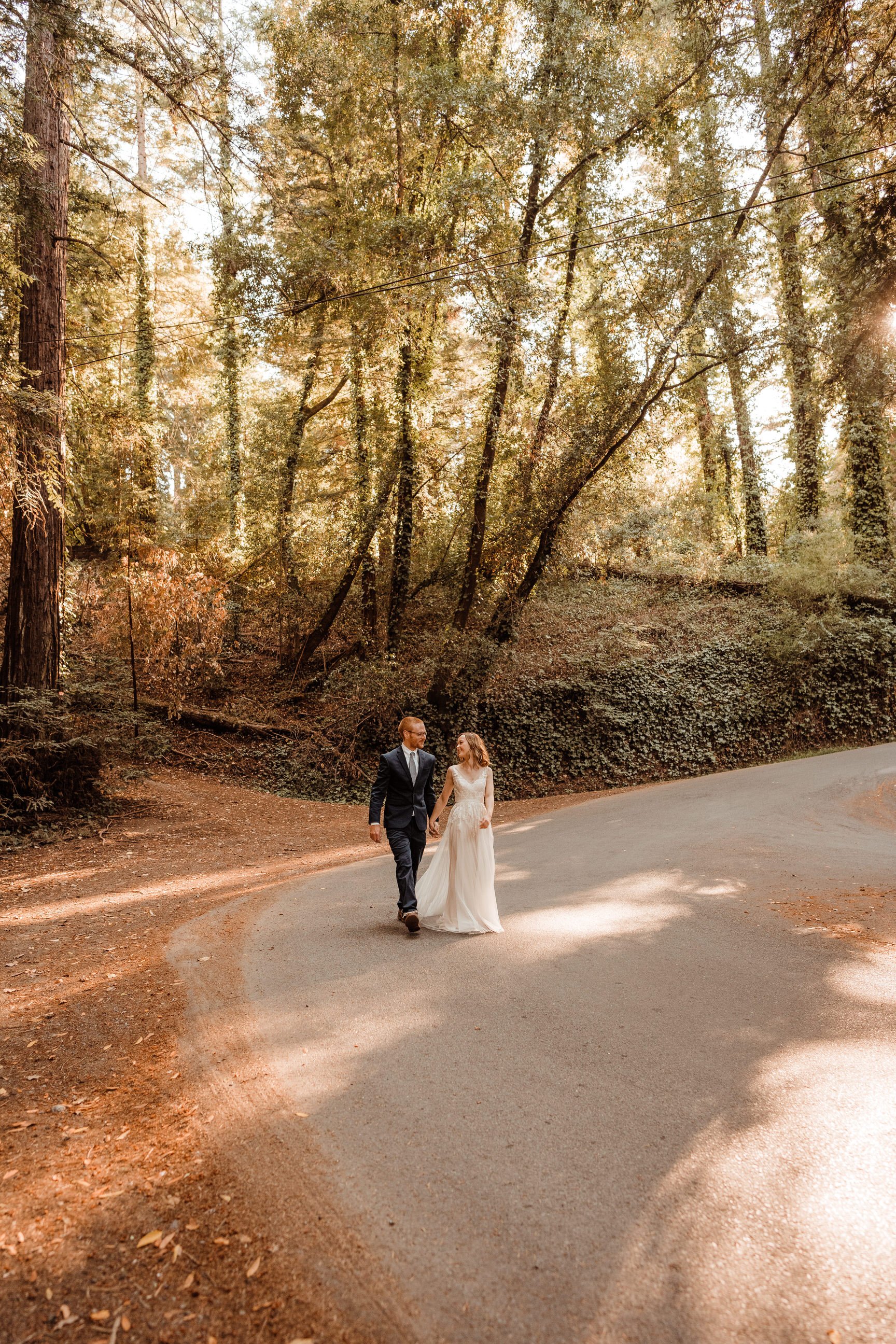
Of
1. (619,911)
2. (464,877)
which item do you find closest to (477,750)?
(464,877)

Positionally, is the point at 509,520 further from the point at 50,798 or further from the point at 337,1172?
the point at 337,1172

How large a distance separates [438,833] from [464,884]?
0.50m

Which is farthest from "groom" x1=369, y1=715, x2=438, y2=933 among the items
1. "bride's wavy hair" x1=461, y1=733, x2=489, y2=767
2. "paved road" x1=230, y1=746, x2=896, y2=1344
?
"paved road" x1=230, y1=746, x2=896, y2=1344

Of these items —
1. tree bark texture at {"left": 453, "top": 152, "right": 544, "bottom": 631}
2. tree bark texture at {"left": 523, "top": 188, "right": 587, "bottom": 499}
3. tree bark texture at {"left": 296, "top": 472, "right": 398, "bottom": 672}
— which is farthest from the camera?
tree bark texture at {"left": 296, "top": 472, "right": 398, "bottom": 672}

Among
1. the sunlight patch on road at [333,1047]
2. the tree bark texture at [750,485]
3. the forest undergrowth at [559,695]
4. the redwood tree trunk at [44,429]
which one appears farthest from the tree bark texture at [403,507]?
the sunlight patch on road at [333,1047]

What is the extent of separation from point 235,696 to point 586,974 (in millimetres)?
16403

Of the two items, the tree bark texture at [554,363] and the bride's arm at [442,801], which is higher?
the tree bark texture at [554,363]

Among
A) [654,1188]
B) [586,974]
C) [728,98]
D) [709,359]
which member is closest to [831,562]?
[709,359]

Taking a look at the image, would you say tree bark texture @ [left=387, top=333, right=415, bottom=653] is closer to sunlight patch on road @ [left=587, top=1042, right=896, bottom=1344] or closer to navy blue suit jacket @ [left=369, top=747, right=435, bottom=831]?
navy blue suit jacket @ [left=369, top=747, right=435, bottom=831]

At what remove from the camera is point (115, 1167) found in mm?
3387

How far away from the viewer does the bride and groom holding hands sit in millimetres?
6883

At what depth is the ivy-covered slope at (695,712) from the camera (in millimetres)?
18188

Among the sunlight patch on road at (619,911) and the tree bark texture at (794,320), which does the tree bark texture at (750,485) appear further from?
the sunlight patch on road at (619,911)

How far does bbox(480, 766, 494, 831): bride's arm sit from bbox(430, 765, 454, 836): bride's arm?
1.05 ft
